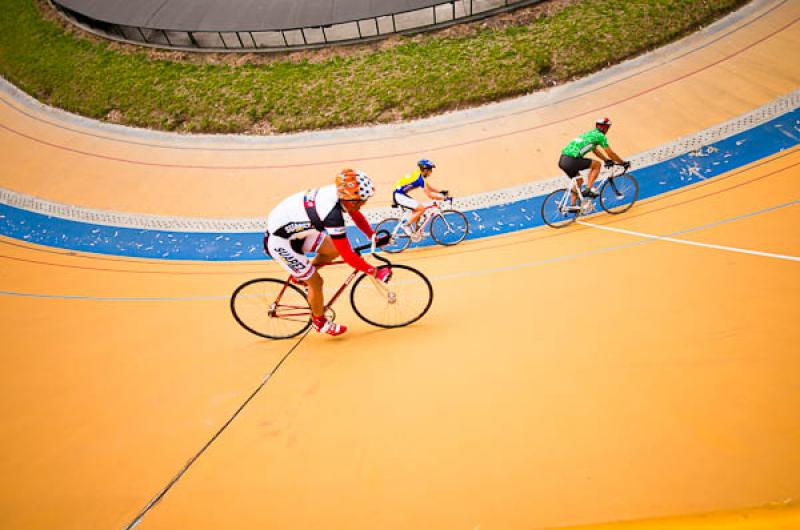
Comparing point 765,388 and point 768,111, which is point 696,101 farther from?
point 765,388

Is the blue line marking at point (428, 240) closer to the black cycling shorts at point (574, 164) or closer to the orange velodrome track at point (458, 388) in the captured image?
the orange velodrome track at point (458, 388)

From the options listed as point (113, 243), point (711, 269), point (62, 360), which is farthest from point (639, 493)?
point (113, 243)

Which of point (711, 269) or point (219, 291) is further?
point (219, 291)

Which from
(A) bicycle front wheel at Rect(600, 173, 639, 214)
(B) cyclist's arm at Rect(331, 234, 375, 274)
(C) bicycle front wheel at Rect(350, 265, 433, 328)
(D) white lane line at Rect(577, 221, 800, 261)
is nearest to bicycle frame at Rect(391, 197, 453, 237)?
(C) bicycle front wheel at Rect(350, 265, 433, 328)

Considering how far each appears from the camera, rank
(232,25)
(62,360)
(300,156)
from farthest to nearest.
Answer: (232,25)
(300,156)
(62,360)

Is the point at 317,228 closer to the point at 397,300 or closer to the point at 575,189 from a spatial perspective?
the point at 397,300

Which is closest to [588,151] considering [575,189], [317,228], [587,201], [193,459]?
[575,189]

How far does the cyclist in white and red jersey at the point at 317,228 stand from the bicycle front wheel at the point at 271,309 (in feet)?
1.20

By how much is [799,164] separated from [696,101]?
8.77 feet

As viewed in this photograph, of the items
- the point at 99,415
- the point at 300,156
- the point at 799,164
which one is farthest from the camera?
the point at 300,156

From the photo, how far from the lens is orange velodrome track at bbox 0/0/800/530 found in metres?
1.72

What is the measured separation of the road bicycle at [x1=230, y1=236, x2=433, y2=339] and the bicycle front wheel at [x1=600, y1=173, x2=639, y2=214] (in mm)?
3414

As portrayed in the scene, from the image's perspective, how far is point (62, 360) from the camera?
3537mm

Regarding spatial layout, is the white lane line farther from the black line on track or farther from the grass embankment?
the grass embankment
